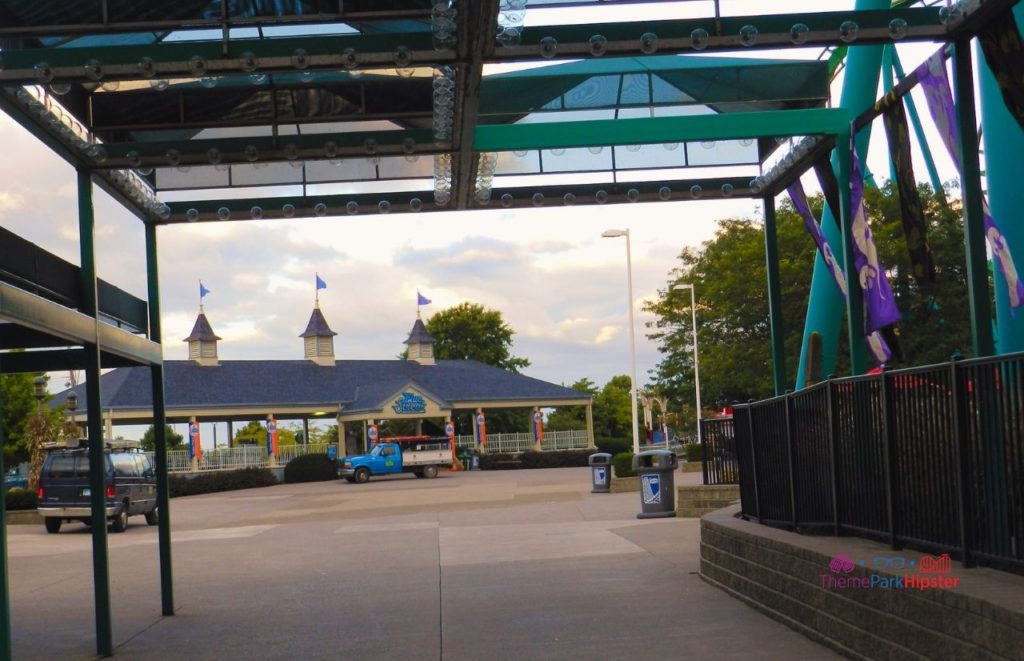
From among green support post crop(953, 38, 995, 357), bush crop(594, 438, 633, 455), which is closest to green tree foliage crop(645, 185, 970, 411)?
bush crop(594, 438, 633, 455)

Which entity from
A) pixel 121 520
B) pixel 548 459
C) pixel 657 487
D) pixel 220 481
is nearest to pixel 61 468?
pixel 121 520

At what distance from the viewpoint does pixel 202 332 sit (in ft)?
220

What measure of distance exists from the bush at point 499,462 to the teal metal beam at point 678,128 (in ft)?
164

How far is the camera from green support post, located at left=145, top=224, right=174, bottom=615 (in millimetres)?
11883

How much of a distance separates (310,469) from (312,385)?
10019 millimetres

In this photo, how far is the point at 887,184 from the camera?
44.8 meters

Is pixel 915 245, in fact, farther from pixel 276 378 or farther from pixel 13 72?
pixel 276 378

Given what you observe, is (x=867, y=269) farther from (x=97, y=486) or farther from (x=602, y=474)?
(x=602, y=474)

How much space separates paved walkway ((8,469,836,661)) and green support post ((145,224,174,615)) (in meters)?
0.38

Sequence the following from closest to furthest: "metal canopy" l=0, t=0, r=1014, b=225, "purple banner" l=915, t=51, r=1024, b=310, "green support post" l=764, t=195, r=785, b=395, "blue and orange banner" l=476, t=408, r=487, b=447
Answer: "metal canopy" l=0, t=0, r=1014, b=225
"purple banner" l=915, t=51, r=1024, b=310
"green support post" l=764, t=195, r=785, b=395
"blue and orange banner" l=476, t=408, r=487, b=447

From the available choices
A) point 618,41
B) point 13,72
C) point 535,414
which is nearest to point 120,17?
point 13,72

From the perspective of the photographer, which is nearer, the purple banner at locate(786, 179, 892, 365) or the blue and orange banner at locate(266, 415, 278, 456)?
the purple banner at locate(786, 179, 892, 365)

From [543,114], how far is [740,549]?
4.86 meters

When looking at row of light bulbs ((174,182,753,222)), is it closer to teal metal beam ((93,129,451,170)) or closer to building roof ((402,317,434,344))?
teal metal beam ((93,129,451,170))
